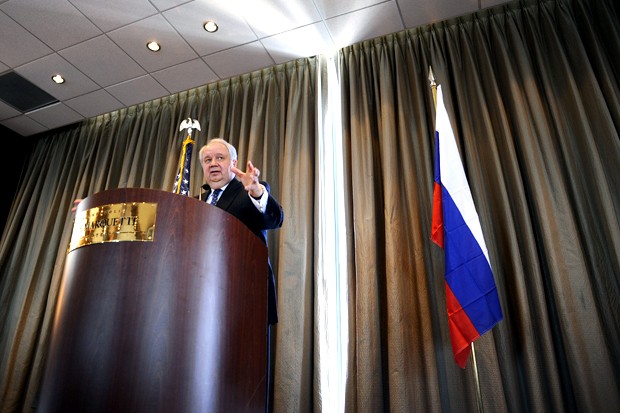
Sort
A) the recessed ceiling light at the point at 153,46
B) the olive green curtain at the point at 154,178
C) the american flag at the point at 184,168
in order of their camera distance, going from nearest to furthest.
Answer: the american flag at the point at 184,168, the olive green curtain at the point at 154,178, the recessed ceiling light at the point at 153,46

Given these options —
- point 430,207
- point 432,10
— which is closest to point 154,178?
point 430,207

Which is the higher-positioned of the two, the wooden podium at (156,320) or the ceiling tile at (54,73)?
the ceiling tile at (54,73)

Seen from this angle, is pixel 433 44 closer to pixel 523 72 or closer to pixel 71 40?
pixel 523 72

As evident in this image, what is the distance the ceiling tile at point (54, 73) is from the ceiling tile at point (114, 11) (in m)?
0.64

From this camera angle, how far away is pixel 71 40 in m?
3.30

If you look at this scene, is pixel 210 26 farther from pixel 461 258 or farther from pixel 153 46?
pixel 461 258

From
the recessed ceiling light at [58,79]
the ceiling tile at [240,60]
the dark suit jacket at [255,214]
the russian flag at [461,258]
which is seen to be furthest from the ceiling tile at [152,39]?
the russian flag at [461,258]

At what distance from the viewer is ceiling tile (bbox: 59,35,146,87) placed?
3348 mm

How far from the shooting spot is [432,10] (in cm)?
303

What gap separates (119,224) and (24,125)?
14.2 ft

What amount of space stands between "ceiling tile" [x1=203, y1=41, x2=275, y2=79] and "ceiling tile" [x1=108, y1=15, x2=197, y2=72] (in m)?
0.18

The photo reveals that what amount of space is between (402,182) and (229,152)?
125cm

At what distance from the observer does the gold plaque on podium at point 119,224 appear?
109 centimetres

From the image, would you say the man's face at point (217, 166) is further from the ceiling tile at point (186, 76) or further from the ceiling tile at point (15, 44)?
the ceiling tile at point (15, 44)
